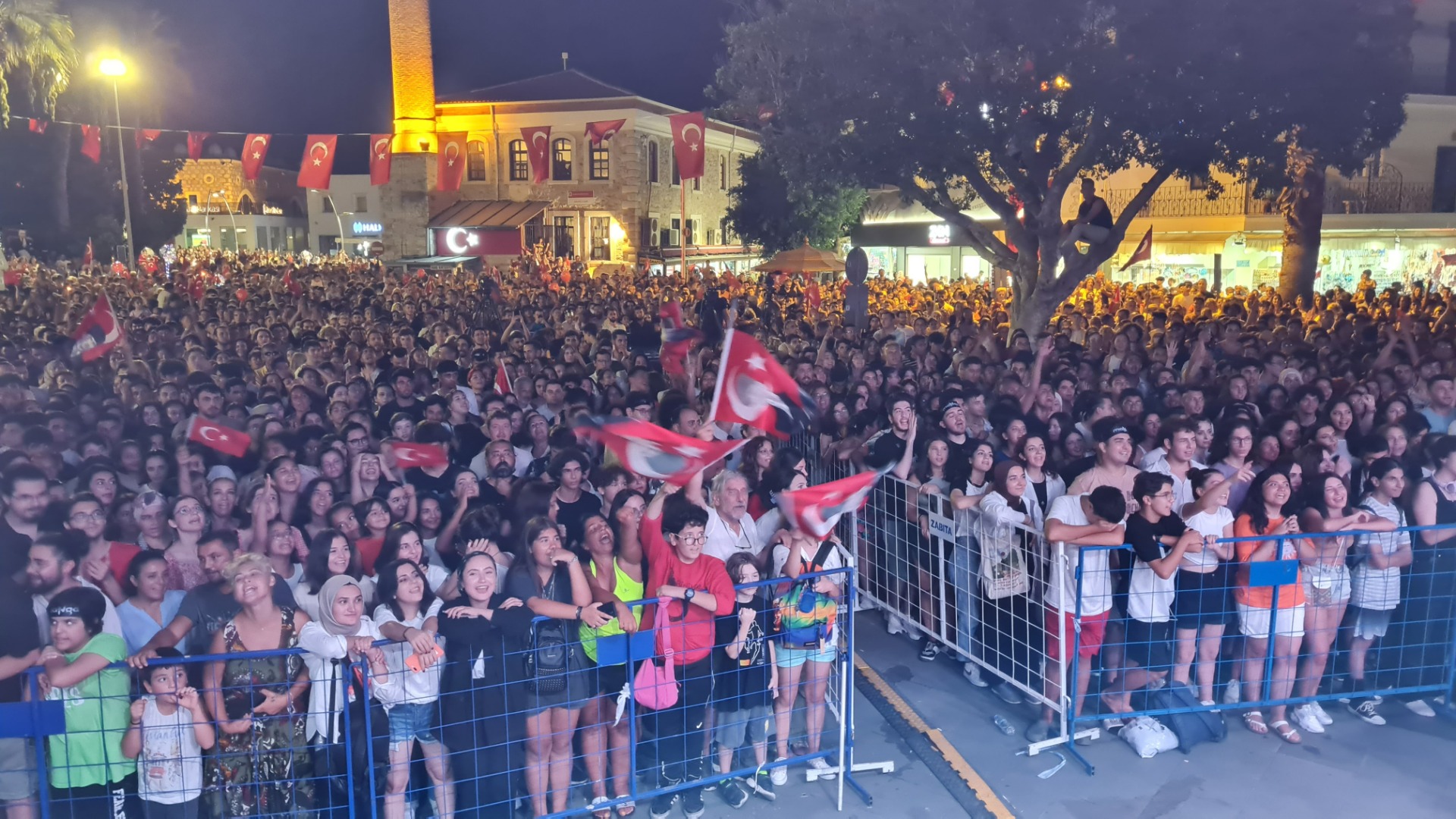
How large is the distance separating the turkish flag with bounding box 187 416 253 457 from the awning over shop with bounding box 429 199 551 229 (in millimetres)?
34667

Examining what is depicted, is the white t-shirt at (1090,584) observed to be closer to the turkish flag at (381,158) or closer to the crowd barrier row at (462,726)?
the crowd barrier row at (462,726)

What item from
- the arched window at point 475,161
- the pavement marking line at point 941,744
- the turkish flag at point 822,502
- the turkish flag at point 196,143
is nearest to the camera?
the turkish flag at point 822,502

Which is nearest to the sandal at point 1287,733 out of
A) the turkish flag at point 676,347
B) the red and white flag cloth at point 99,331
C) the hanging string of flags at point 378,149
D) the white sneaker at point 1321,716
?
the white sneaker at point 1321,716

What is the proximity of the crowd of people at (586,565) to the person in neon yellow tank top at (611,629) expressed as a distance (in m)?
0.02

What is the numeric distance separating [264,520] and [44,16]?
2583 cm

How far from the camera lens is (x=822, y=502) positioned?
490 cm

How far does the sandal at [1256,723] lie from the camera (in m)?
5.64

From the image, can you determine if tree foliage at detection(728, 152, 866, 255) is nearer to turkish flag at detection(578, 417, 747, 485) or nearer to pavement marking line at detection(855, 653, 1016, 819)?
pavement marking line at detection(855, 653, 1016, 819)

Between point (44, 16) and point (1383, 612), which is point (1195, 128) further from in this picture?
point (44, 16)

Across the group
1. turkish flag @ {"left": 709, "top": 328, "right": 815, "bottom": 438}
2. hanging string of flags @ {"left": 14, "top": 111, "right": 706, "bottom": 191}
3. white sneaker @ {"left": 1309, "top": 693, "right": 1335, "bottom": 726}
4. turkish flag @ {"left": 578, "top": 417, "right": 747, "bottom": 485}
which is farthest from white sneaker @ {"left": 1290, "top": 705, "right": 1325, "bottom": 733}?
hanging string of flags @ {"left": 14, "top": 111, "right": 706, "bottom": 191}

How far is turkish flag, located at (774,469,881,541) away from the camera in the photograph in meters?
4.87

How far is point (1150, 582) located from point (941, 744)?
1.40 meters

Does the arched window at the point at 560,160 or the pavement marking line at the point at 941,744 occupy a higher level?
the arched window at the point at 560,160

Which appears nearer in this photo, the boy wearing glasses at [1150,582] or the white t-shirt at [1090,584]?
the boy wearing glasses at [1150,582]
